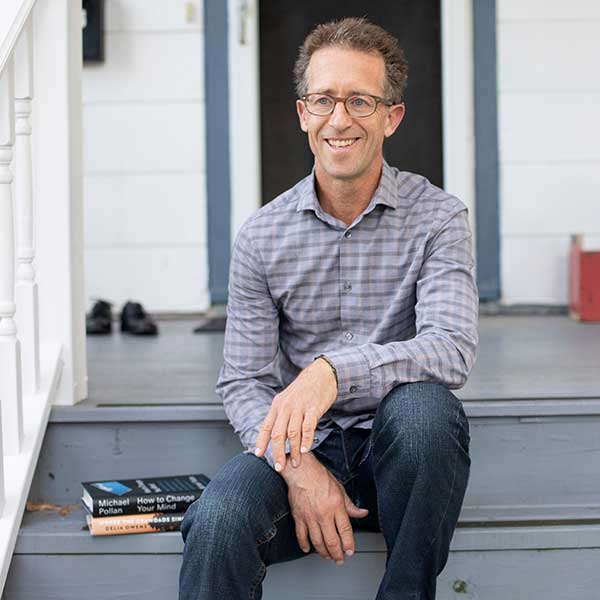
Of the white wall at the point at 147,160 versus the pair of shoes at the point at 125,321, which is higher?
the white wall at the point at 147,160

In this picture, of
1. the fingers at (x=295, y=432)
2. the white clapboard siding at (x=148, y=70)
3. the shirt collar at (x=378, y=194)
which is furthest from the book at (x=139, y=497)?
the white clapboard siding at (x=148, y=70)

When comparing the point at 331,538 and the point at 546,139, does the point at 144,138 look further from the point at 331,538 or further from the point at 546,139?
the point at 331,538

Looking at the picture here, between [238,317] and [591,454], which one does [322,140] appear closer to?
[238,317]

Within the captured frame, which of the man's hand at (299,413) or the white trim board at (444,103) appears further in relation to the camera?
the white trim board at (444,103)

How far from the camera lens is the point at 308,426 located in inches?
61.5

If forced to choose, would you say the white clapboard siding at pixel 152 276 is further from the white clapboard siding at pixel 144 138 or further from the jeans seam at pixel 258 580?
the jeans seam at pixel 258 580

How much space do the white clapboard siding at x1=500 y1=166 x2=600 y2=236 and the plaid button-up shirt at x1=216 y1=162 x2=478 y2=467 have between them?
2249 millimetres

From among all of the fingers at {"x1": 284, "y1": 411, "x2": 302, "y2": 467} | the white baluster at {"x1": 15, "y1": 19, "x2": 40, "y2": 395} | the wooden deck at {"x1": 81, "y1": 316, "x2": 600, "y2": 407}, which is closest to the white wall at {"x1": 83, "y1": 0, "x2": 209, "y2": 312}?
the wooden deck at {"x1": 81, "y1": 316, "x2": 600, "y2": 407}

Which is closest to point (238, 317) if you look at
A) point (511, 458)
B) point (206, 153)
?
point (511, 458)

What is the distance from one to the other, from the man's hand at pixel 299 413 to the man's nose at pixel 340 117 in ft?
1.49

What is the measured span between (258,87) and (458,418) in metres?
2.86

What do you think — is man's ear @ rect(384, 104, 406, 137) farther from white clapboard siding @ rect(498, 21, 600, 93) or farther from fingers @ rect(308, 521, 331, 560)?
white clapboard siding @ rect(498, 21, 600, 93)

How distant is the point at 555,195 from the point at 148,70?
1.80 m

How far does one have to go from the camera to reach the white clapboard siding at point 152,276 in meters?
4.12
